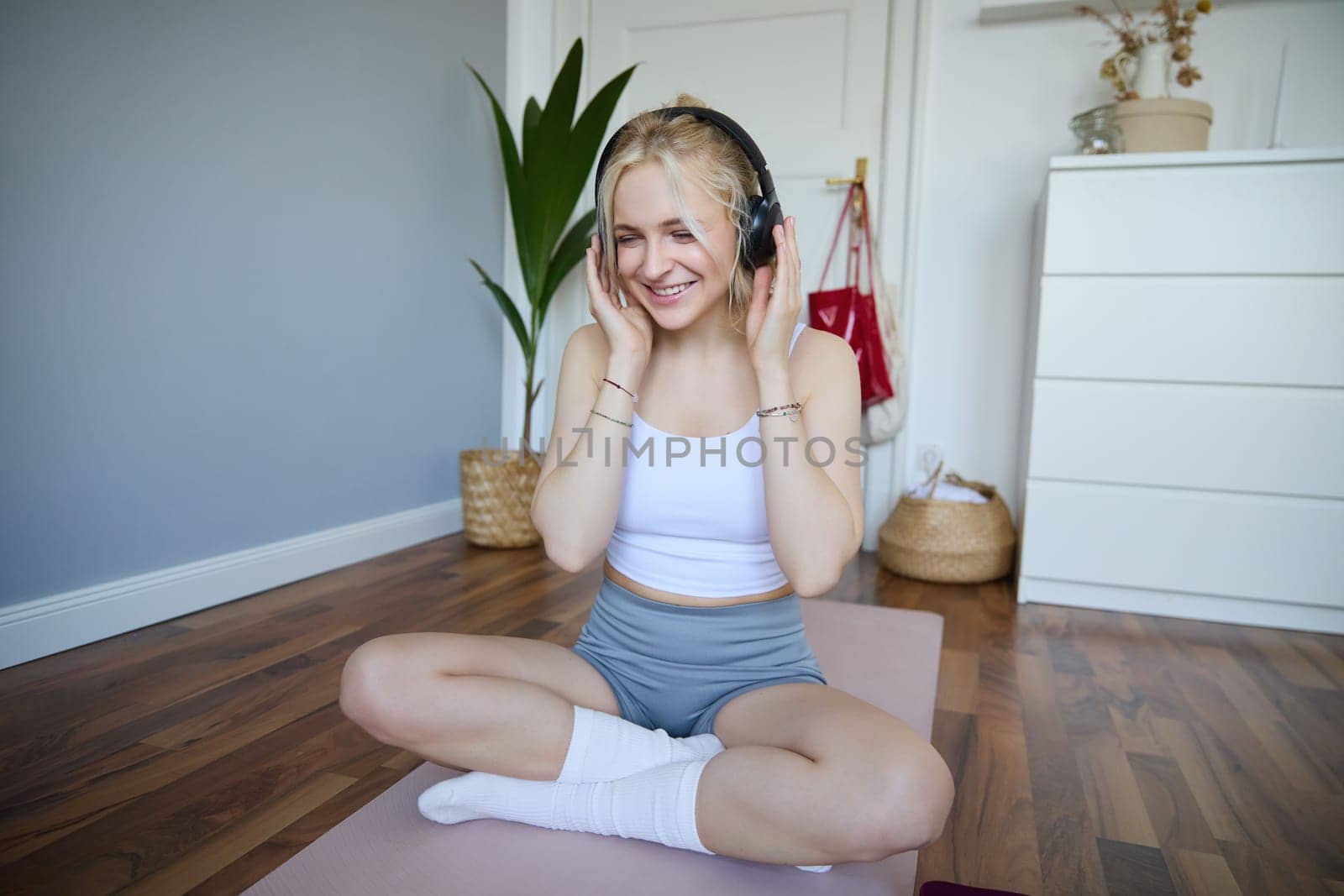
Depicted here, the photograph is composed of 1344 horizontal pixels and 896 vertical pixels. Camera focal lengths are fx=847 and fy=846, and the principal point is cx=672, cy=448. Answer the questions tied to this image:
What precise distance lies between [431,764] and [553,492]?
1.51ft

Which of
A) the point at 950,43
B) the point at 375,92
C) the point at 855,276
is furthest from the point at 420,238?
the point at 950,43

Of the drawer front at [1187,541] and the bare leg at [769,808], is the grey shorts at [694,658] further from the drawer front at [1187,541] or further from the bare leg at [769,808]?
the drawer front at [1187,541]

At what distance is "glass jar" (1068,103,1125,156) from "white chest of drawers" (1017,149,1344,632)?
5.7 inches

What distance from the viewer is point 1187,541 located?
218 centimetres

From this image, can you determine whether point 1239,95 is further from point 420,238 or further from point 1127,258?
point 420,238

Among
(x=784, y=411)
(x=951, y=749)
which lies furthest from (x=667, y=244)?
(x=951, y=749)

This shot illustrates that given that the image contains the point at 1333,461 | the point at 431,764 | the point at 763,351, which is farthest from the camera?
the point at 1333,461

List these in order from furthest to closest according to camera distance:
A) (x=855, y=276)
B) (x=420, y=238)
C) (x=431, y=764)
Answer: (x=855, y=276), (x=420, y=238), (x=431, y=764)

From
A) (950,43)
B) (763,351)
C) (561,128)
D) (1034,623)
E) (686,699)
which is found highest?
(950,43)

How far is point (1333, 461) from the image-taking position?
206cm

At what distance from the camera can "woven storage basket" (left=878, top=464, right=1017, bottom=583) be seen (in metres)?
2.48

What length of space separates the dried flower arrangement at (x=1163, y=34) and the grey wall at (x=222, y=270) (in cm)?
198

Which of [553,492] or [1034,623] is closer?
[553,492]

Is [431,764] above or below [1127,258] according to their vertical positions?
below
